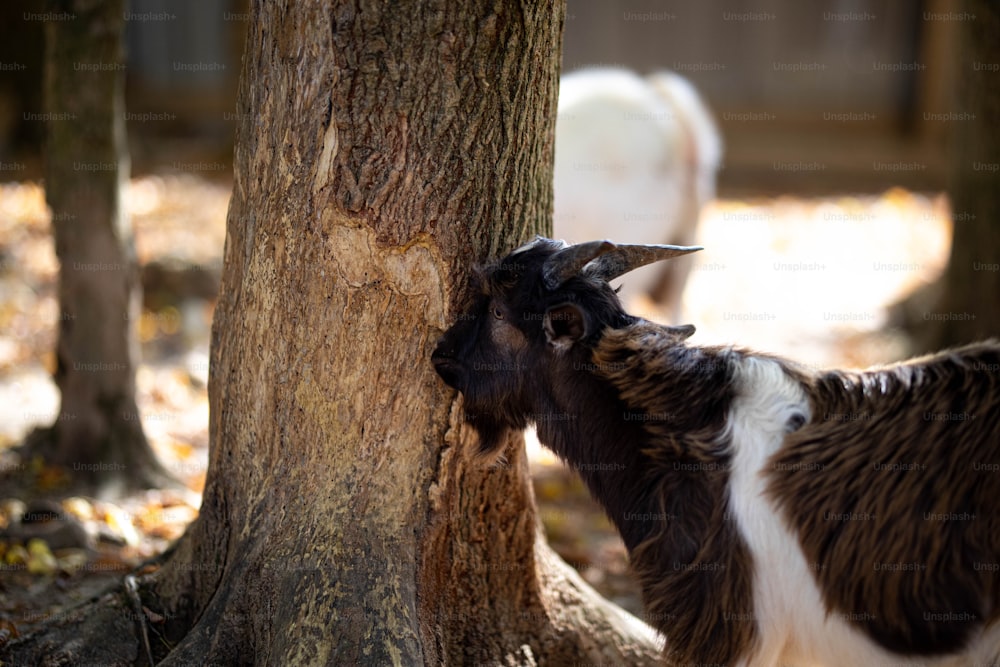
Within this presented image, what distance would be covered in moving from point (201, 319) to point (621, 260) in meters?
6.07

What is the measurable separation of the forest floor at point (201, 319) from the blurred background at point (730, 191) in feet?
0.09

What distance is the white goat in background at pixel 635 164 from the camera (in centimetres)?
736

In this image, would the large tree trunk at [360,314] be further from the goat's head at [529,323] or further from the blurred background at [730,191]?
the blurred background at [730,191]

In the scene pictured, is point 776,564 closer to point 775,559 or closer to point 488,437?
point 775,559

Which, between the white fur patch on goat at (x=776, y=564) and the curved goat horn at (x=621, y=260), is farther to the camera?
the curved goat horn at (x=621, y=260)

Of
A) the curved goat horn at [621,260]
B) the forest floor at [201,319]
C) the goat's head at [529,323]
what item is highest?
the curved goat horn at [621,260]

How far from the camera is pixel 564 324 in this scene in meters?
3.30

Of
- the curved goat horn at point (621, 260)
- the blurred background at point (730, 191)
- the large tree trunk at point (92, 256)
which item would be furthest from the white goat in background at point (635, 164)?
the curved goat horn at point (621, 260)

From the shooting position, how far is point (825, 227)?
1114cm

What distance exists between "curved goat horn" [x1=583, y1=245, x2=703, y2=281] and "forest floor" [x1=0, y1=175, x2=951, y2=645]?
0.41 meters

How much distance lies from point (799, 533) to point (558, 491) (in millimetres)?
3199

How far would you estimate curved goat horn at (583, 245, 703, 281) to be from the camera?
3.33 metres

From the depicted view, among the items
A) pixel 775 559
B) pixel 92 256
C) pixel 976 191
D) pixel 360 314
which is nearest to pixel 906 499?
pixel 775 559

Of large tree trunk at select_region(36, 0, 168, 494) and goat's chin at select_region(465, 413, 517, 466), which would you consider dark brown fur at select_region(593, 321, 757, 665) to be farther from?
large tree trunk at select_region(36, 0, 168, 494)
